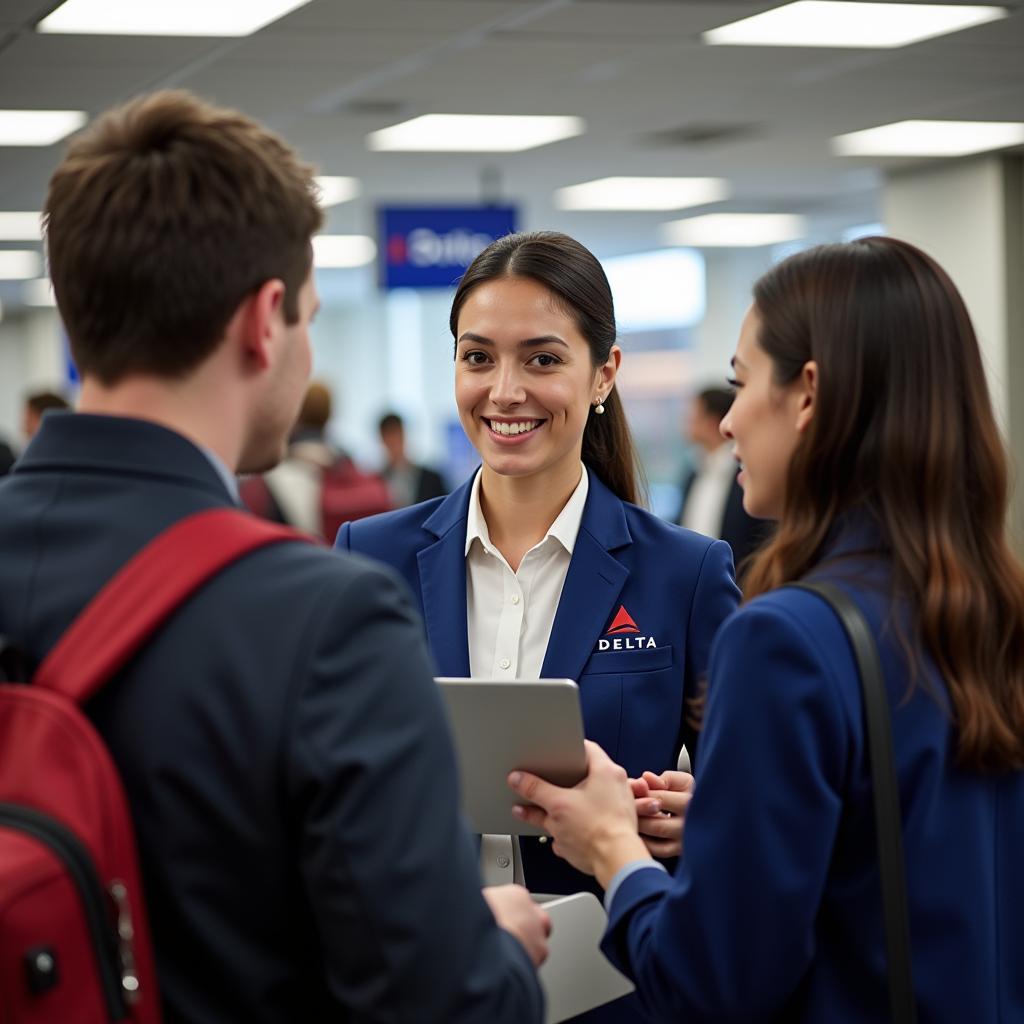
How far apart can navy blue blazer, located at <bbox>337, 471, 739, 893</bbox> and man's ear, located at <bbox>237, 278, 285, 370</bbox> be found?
3.55ft

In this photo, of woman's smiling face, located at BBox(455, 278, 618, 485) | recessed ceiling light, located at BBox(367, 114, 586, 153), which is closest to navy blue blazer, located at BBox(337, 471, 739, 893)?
woman's smiling face, located at BBox(455, 278, 618, 485)

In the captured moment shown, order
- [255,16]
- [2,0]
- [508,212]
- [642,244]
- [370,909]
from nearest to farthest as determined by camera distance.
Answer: [370,909], [2,0], [255,16], [508,212], [642,244]

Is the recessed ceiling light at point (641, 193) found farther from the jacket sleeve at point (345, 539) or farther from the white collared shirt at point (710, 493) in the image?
the jacket sleeve at point (345, 539)

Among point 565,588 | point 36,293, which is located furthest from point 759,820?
point 36,293

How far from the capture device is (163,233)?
1.18 m

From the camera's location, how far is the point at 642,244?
1519 centimetres

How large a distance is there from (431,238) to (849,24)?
4023 millimetres

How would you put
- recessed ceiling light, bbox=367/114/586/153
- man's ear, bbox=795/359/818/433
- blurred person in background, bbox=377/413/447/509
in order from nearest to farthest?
man's ear, bbox=795/359/818/433, recessed ceiling light, bbox=367/114/586/153, blurred person in background, bbox=377/413/447/509

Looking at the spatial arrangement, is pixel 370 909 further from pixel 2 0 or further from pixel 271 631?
pixel 2 0

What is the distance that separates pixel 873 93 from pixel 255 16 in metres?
3.44

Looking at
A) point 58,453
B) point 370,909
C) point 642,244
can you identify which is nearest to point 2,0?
point 58,453

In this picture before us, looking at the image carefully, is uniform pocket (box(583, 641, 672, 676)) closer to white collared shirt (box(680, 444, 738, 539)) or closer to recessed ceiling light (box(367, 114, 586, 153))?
white collared shirt (box(680, 444, 738, 539))

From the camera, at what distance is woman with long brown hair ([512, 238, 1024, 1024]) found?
1432 millimetres

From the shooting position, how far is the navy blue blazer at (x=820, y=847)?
1427 mm
